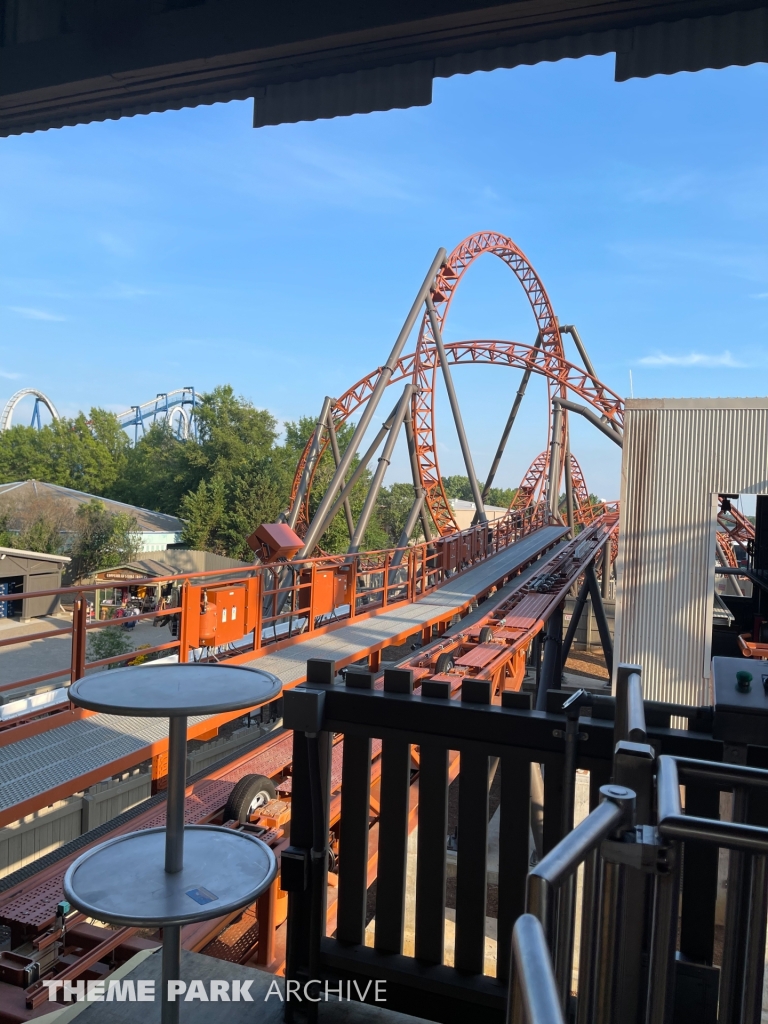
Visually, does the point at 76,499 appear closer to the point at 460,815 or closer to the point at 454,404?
the point at 454,404

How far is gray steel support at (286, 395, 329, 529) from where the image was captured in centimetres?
1970

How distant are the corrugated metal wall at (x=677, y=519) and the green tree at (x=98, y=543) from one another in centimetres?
2679

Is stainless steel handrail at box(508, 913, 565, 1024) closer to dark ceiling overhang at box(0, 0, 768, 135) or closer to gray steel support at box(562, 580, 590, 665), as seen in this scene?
dark ceiling overhang at box(0, 0, 768, 135)

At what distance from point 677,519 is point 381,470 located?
18.9 ft

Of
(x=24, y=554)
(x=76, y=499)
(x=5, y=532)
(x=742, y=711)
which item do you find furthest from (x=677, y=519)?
(x=76, y=499)

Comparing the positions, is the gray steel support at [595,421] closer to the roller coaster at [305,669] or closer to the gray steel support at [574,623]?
the roller coaster at [305,669]

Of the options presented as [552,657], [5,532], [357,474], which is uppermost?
[357,474]

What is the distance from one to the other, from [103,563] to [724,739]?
113 ft

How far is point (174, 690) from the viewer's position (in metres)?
2.02

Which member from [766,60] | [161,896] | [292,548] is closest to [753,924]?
[161,896]

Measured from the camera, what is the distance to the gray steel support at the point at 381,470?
1369cm

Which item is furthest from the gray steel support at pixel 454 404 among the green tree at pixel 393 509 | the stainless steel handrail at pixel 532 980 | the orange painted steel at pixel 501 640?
the green tree at pixel 393 509

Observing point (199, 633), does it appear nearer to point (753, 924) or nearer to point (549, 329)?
point (753, 924)

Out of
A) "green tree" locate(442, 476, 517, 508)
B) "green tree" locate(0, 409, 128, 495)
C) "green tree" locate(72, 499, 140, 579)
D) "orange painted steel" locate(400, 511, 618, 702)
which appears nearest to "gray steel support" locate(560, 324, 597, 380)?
"orange painted steel" locate(400, 511, 618, 702)
